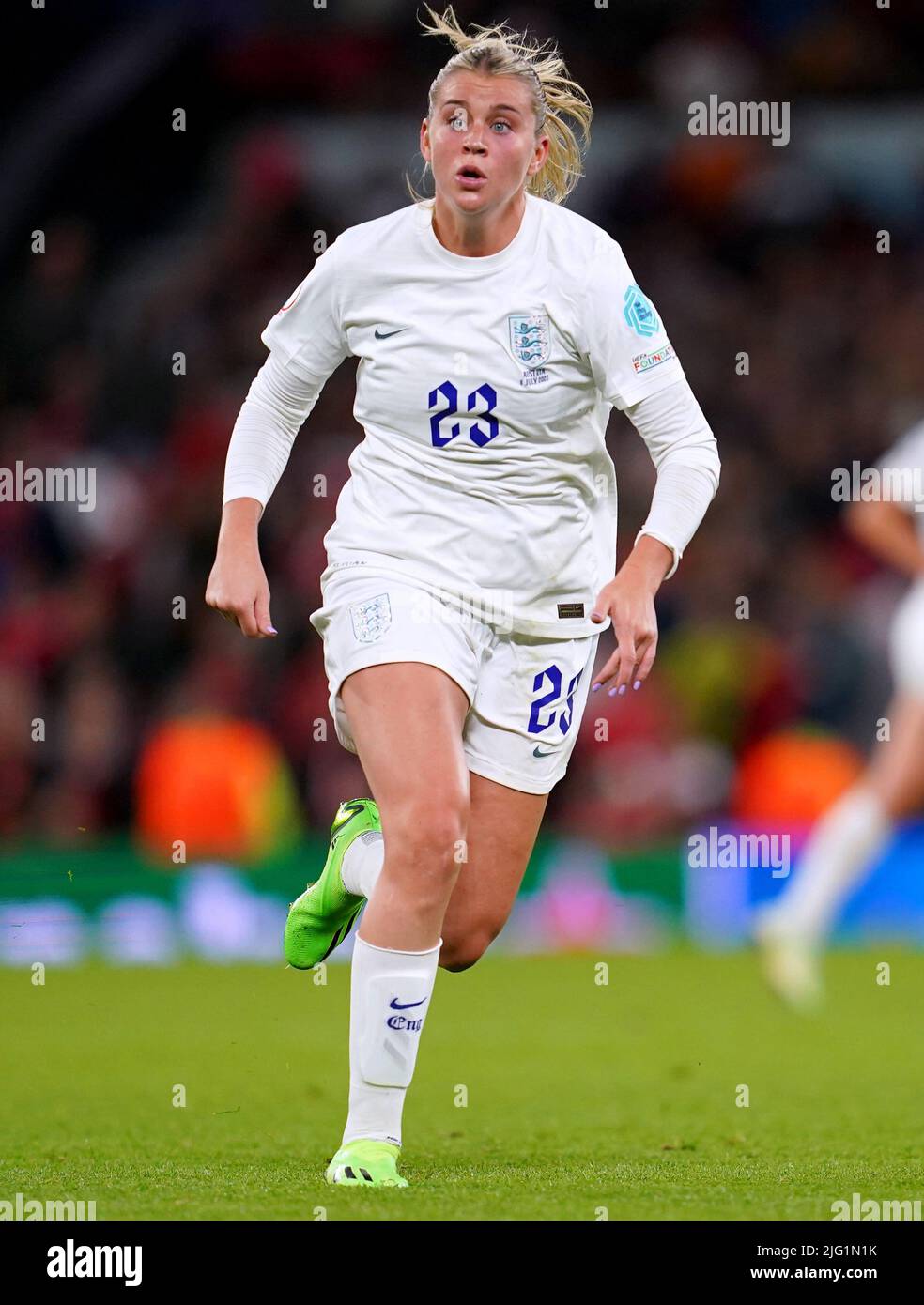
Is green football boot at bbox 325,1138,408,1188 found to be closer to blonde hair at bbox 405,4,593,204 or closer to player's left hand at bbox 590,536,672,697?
player's left hand at bbox 590,536,672,697

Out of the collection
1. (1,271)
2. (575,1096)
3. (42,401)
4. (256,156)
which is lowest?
(575,1096)

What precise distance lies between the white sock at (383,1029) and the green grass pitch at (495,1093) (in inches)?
6.3

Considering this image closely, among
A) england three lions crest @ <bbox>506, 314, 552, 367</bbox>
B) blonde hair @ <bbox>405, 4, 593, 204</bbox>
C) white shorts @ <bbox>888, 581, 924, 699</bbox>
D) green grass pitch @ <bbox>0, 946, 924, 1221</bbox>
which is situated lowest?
green grass pitch @ <bbox>0, 946, 924, 1221</bbox>

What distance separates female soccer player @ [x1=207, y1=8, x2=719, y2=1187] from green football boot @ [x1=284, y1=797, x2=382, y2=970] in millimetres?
27

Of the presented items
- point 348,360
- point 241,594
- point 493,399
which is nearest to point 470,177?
point 493,399

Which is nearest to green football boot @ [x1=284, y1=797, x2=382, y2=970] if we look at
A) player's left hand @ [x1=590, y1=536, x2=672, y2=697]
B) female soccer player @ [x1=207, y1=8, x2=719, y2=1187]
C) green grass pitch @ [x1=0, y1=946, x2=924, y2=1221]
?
female soccer player @ [x1=207, y1=8, x2=719, y2=1187]

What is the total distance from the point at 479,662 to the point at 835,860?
4.11 m

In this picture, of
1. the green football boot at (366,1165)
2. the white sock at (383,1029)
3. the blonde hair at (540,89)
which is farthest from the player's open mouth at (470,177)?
the green football boot at (366,1165)

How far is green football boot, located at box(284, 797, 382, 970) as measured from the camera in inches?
188

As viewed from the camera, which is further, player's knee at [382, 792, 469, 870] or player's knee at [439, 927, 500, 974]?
player's knee at [439, 927, 500, 974]

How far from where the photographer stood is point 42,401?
1246 centimetres

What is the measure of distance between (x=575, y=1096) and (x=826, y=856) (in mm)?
2704
